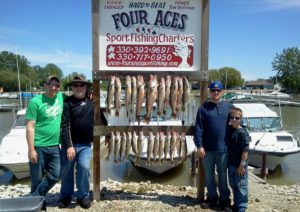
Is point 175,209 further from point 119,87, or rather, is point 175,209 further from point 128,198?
point 119,87

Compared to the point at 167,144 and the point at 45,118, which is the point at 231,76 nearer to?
the point at 167,144

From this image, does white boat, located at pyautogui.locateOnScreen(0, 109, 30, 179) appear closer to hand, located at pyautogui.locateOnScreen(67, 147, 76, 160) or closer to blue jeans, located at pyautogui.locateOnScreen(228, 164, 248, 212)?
hand, located at pyautogui.locateOnScreen(67, 147, 76, 160)

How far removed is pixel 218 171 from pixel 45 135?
261 cm

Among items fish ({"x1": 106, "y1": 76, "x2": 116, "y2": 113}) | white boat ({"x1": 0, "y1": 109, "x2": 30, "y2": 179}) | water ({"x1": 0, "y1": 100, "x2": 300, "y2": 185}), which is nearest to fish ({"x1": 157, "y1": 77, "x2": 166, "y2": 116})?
fish ({"x1": 106, "y1": 76, "x2": 116, "y2": 113})

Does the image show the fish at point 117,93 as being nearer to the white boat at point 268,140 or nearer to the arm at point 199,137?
the arm at point 199,137

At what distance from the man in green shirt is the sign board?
38.2 inches

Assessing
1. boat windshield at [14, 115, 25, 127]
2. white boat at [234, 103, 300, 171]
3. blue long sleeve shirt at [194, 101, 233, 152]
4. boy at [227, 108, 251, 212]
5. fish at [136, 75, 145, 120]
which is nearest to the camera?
boy at [227, 108, 251, 212]

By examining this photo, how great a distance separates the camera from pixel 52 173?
4.86 metres

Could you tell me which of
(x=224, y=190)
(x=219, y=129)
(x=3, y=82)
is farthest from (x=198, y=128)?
(x=3, y=82)

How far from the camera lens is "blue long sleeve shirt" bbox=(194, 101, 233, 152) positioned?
16.3 ft

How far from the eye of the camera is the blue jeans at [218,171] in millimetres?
5020

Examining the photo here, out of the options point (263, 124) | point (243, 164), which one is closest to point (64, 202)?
point (243, 164)

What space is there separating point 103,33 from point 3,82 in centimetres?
9742

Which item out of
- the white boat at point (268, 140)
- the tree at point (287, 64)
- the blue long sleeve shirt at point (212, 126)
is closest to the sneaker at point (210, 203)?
the blue long sleeve shirt at point (212, 126)
